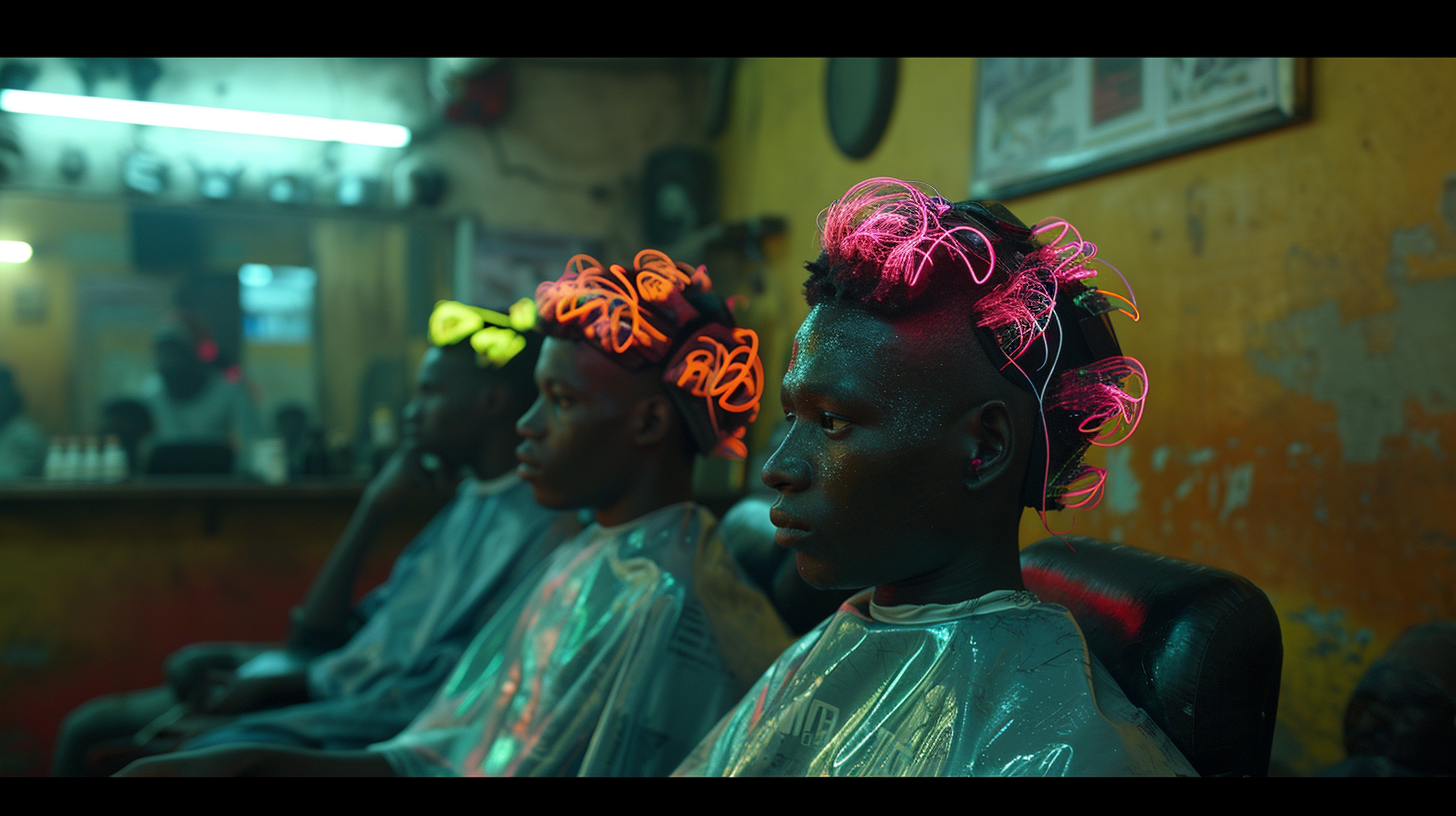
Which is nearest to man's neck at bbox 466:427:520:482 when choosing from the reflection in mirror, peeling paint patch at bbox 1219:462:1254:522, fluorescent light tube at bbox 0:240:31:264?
peeling paint patch at bbox 1219:462:1254:522

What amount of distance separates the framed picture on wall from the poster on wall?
298 centimetres

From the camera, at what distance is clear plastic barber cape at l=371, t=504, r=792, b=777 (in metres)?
1.30

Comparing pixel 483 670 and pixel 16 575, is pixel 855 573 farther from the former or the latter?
pixel 16 575

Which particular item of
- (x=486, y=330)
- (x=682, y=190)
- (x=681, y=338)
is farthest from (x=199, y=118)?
(x=681, y=338)

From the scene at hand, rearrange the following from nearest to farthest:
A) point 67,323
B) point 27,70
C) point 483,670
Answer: point 483,670
point 27,70
point 67,323

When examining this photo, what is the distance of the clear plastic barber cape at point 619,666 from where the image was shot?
4.26 ft

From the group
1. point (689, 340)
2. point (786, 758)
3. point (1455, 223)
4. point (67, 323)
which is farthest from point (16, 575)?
point (1455, 223)

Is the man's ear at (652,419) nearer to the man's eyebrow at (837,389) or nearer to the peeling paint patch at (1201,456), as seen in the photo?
the man's eyebrow at (837,389)

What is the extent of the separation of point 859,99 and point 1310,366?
1843 mm

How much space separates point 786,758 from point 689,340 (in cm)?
75

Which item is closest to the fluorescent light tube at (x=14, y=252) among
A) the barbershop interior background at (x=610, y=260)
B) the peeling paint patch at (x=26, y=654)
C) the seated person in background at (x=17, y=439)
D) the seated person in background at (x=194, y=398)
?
the barbershop interior background at (x=610, y=260)

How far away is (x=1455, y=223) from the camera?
1.44 m

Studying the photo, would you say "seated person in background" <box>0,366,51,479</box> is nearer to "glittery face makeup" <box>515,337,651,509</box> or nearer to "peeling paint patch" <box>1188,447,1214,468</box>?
"glittery face makeup" <box>515,337,651,509</box>

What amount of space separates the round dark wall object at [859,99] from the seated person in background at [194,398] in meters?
3.22
